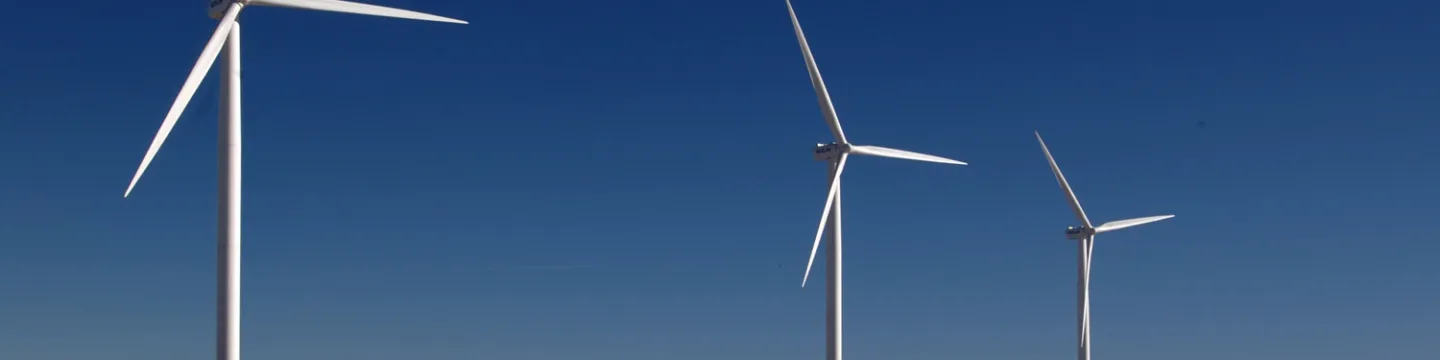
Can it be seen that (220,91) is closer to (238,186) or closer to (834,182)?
(238,186)

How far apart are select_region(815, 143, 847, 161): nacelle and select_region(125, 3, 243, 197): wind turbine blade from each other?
38899mm

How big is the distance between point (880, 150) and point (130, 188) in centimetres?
5315

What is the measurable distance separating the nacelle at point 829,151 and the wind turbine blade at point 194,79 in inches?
1531

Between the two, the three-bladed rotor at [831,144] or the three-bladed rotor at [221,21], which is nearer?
the three-bladed rotor at [221,21]

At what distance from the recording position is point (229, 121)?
69.1 metres

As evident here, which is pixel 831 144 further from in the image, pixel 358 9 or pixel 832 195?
pixel 358 9

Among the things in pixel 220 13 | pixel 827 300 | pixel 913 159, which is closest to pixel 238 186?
pixel 220 13

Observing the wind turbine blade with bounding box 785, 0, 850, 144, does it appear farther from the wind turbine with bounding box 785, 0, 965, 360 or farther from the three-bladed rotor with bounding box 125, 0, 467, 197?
the three-bladed rotor with bounding box 125, 0, 467, 197

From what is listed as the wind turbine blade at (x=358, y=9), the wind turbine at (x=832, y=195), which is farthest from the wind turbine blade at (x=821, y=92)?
the wind turbine blade at (x=358, y=9)

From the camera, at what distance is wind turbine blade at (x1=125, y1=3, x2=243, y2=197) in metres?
64.5

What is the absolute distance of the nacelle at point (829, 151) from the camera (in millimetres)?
103750

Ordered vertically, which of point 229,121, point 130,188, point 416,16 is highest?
point 416,16

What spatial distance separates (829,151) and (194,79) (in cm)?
4209

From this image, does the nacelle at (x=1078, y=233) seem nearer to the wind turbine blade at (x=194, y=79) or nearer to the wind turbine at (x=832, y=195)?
the wind turbine at (x=832, y=195)
